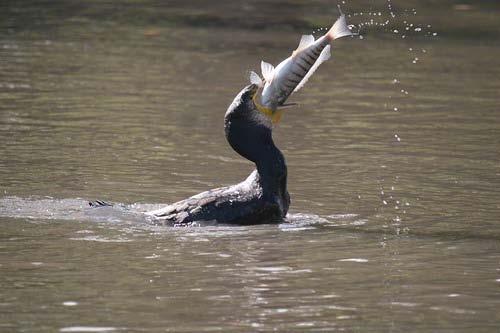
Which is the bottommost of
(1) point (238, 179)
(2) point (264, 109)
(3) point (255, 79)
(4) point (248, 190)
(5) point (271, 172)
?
(1) point (238, 179)

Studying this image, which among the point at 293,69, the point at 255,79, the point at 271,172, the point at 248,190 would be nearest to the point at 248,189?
the point at 248,190

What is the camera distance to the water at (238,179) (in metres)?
7.92

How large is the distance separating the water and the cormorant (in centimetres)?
14

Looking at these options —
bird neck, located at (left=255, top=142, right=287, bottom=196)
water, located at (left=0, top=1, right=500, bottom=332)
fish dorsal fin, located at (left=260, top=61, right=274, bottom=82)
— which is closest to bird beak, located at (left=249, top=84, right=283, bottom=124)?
fish dorsal fin, located at (left=260, top=61, right=274, bottom=82)

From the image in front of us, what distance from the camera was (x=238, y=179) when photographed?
12.4 m

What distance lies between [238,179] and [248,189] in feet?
7.39

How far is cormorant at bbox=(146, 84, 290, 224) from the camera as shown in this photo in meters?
10.0

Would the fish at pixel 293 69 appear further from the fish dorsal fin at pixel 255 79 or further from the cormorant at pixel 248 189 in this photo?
the cormorant at pixel 248 189

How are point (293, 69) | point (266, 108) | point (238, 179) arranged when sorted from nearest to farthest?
point (293, 69), point (266, 108), point (238, 179)

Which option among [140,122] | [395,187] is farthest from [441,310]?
[140,122]

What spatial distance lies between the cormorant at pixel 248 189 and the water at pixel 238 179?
0.14 metres

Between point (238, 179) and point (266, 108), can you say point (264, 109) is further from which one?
point (238, 179)

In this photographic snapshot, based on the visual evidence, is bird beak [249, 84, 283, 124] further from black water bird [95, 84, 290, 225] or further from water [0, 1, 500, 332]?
water [0, 1, 500, 332]

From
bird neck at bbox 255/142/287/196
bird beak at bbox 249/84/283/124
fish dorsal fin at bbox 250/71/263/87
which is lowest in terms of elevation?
bird neck at bbox 255/142/287/196
